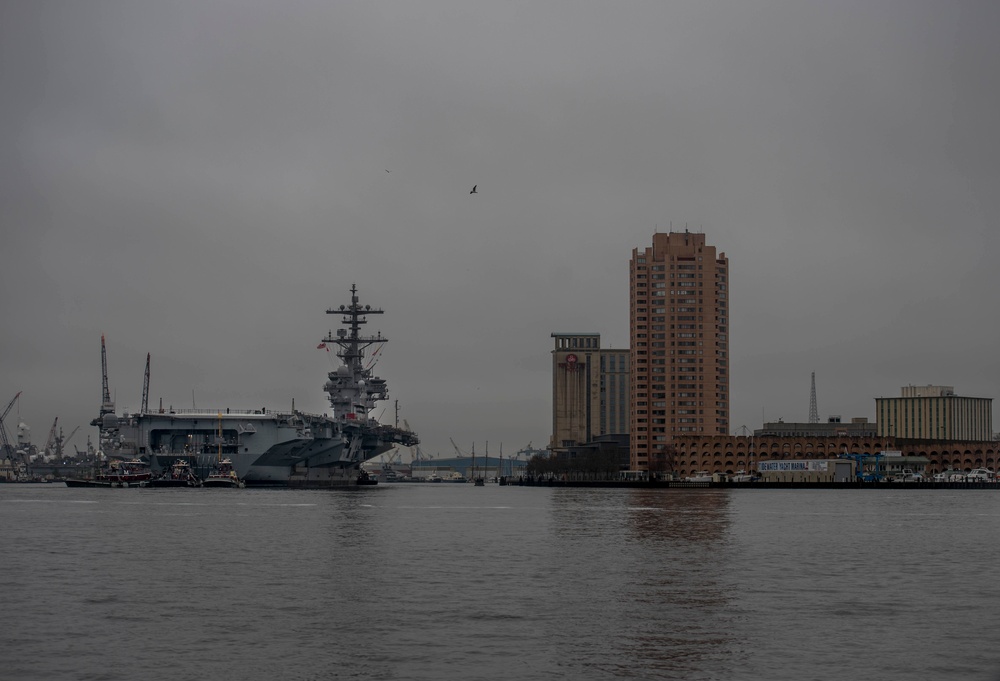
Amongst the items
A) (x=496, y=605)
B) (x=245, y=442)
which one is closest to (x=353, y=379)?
(x=245, y=442)

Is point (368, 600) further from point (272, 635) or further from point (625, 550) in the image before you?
point (625, 550)

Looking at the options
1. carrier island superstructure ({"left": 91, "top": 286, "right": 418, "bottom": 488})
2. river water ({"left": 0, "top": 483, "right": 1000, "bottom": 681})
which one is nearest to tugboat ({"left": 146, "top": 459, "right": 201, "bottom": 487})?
carrier island superstructure ({"left": 91, "top": 286, "right": 418, "bottom": 488})

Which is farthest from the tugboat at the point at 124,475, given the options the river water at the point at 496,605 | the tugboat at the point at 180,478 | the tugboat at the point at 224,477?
the river water at the point at 496,605

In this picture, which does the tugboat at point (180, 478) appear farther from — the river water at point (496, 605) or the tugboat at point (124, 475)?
the river water at point (496, 605)

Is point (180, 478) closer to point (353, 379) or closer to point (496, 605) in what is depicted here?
point (353, 379)

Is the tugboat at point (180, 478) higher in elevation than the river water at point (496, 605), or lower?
lower

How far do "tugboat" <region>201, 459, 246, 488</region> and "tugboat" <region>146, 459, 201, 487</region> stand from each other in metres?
1.65

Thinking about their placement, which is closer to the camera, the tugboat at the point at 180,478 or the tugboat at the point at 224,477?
the tugboat at the point at 224,477

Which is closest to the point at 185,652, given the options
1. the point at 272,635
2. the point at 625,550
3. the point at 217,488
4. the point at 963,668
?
the point at 272,635

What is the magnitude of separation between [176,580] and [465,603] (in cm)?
1130

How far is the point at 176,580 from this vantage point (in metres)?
40.2

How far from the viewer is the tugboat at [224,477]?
154500 millimetres

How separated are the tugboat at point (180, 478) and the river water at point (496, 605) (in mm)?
92384

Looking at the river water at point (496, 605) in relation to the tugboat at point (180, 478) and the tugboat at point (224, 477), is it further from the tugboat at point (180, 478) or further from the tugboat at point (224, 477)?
the tugboat at point (180, 478)
